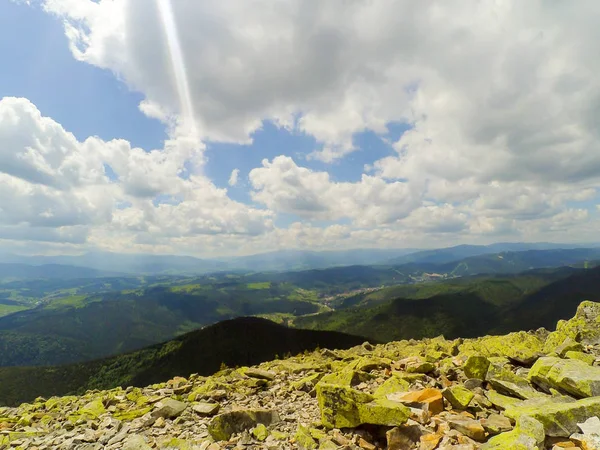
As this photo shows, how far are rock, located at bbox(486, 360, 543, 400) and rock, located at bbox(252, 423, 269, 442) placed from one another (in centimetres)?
915

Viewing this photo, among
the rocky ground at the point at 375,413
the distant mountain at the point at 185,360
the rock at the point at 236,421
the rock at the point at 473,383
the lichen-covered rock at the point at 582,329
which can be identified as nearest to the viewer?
the rocky ground at the point at 375,413

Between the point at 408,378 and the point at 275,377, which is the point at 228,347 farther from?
the point at 408,378

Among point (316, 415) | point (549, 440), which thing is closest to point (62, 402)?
point (316, 415)

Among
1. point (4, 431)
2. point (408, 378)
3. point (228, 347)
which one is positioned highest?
point (408, 378)

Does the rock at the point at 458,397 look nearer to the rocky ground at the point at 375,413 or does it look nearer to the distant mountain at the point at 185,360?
the rocky ground at the point at 375,413

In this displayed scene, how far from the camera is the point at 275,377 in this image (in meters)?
18.7

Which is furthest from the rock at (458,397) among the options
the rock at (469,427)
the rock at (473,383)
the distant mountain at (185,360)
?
the distant mountain at (185,360)

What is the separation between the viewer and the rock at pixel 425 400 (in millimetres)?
9914

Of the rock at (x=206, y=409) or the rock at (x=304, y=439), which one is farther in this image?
the rock at (x=206, y=409)

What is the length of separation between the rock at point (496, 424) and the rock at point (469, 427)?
0.89ft

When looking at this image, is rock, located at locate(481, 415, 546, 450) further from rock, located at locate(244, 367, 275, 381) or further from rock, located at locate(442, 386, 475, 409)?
rock, located at locate(244, 367, 275, 381)

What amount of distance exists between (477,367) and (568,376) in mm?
3361

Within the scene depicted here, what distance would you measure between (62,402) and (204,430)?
1727 centimetres

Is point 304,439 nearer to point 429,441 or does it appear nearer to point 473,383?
point 429,441
